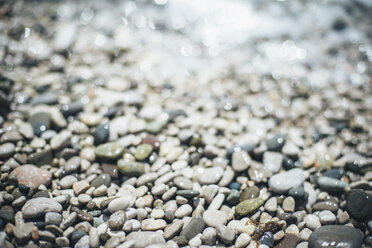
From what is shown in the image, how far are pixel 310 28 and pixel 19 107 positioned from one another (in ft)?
18.6

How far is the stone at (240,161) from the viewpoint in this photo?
2.76 meters

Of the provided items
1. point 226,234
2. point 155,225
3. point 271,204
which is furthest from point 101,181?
point 271,204

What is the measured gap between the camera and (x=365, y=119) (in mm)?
3635

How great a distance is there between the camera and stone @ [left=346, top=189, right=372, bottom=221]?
7.93 ft

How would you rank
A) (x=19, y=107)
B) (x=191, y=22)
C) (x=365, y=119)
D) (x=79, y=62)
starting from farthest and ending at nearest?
1. (x=191, y=22)
2. (x=79, y=62)
3. (x=365, y=119)
4. (x=19, y=107)

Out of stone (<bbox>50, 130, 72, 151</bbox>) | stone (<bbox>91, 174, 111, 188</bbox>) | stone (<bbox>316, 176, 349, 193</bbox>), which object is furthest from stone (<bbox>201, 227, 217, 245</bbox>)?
stone (<bbox>50, 130, 72, 151</bbox>)

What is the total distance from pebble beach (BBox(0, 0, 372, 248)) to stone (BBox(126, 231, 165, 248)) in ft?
0.04

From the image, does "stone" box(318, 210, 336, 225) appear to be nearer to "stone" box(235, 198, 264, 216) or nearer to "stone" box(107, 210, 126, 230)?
"stone" box(235, 198, 264, 216)

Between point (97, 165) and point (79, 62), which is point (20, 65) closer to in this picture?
point (79, 62)

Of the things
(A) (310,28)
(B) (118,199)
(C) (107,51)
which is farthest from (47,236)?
(A) (310,28)

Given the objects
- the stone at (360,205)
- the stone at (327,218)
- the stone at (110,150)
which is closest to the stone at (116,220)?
the stone at (110,150)

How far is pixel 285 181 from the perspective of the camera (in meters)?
2.61

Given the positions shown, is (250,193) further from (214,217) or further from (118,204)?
(118,204)

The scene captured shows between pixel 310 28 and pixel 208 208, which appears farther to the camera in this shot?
pixel 310 28
